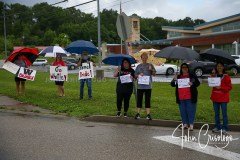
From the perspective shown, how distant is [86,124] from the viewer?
10.7 m

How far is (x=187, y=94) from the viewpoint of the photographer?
9.89 m

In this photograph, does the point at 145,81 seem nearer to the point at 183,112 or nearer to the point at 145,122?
the point at 145,122

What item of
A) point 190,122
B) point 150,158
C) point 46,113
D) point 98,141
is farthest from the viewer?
point 46,113

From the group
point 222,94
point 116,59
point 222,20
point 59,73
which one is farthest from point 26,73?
point 222,20

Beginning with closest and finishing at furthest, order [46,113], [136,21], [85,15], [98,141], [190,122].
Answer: [98,141]
[190,122]
[46,113]
[136,21]
[85,15]

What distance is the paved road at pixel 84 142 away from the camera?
7180mm

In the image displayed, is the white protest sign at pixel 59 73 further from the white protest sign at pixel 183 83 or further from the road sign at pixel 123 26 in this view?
the white protest sign at pixel 183 83

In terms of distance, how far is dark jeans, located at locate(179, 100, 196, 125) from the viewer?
9844mm

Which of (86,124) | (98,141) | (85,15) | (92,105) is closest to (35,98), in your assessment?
(92,105)

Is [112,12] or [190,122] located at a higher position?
[112,12]

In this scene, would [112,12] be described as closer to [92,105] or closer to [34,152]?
[92,105]

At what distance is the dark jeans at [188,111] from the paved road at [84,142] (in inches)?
14.6

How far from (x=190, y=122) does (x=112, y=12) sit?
80.5m

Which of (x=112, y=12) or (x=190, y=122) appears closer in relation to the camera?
(x=190, y=122)
